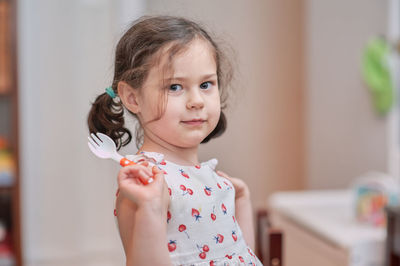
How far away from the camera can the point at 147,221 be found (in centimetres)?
68

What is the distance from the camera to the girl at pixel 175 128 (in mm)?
757

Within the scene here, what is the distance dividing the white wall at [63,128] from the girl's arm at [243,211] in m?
1.82

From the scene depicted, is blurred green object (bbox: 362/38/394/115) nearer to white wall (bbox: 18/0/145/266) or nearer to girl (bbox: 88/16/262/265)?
white wall (bbox: 18/0/145/266)

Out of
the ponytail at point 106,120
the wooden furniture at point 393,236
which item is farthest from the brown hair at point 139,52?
the wooden furniture at point 393,236

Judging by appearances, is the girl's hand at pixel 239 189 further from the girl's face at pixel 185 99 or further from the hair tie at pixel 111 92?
the hair tie at pixel 111 92

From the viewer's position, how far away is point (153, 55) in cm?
78

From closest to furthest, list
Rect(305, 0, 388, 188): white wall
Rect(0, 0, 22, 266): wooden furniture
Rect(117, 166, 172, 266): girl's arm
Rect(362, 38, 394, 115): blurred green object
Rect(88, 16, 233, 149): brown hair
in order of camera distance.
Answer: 1. Rect(117, 166, 172, 266): girl's arm
2. Rect(88, 16, 233, 149): brown hair
3. Rect(0, 0, 22, 266): wooden furniture
4. Rect(362, 38, 394, 115): blurred green object
5. Rect(305, 0, 388, 188): white wall

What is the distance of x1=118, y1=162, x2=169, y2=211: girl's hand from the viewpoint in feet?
2.23

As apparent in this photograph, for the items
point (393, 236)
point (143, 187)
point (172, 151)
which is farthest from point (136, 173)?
point (393, 236)

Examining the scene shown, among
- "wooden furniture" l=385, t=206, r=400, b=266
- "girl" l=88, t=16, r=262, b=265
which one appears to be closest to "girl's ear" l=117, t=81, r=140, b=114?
"girl" l=88, t=16, r=262, b=265

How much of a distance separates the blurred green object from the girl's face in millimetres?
1982

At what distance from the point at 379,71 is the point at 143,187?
2.18 m

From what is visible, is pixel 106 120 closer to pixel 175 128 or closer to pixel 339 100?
pixel 175 128

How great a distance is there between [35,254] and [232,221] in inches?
85.6
